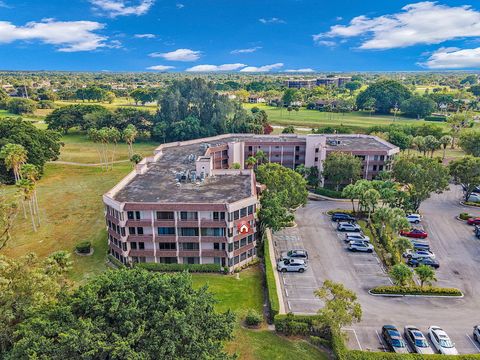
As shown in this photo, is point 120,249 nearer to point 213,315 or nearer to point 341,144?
point 213,315

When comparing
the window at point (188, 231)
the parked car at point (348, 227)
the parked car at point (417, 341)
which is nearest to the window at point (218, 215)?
the window at point (188, 231)

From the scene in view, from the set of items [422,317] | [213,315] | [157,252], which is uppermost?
[213,315]

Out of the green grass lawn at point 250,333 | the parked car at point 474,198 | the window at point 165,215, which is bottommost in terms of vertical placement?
the green grass lawn at point 250,333

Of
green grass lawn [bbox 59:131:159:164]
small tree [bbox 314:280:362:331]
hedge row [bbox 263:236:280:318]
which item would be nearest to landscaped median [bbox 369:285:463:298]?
small tree [bbox 314:280:362:331]

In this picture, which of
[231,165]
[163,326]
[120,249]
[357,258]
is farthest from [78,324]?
[231,165]

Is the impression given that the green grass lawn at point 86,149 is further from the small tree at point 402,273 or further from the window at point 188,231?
the small tree at point 402,273

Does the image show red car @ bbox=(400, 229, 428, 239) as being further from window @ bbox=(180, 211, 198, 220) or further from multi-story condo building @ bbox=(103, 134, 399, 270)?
window @ bbox=(180, 211, 198, 220)

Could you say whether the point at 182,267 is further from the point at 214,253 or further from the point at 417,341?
the point at 417,341

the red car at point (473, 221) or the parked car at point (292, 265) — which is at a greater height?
the red car at point (473, 221)
